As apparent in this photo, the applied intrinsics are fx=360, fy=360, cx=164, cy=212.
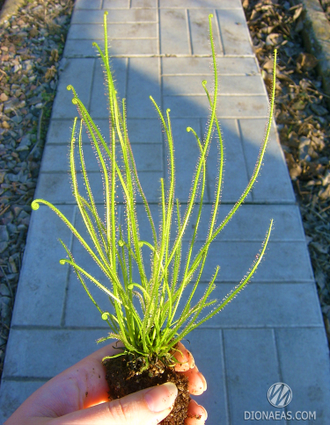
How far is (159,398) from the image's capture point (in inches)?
35.9

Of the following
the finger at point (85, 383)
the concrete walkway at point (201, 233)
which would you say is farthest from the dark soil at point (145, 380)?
the concrete walkway at point (201, 233)

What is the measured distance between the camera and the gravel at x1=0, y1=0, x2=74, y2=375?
191 cm

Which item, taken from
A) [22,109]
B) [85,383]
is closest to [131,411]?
[85,383]

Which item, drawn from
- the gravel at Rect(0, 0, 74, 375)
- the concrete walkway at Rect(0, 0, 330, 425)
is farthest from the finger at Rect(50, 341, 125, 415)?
the gravel at Rect(0, 0, 74, 375)

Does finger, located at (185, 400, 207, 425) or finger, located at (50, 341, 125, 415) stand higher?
finger, located at (50, 341, 125, 415)

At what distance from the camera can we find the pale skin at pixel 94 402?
878 millimetres

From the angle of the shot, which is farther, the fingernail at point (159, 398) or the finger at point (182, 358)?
the finger at point (182, 358)

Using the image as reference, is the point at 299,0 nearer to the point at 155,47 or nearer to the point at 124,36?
the point at 155,47

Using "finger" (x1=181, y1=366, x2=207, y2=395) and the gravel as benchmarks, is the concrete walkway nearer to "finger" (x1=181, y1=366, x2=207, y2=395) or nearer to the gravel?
the gravel

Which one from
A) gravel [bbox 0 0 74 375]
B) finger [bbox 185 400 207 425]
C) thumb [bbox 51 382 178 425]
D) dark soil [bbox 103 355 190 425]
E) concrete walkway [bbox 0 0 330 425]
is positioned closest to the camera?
thumb [bbox 51 382 178 425]

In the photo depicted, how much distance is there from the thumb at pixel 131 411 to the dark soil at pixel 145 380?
0.10 meters

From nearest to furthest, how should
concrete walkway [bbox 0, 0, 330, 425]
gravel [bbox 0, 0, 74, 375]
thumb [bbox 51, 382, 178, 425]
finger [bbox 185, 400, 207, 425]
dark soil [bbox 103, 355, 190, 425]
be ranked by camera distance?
thumb [bbox 51, 382, 178, 425], dark soil [bbox 103, 355, 190, 425], finger [bbox 185, 400, 207, 425], concrete walkway [bbox 0, 0, 330, 425], gravel [bbox 0, 0, 74, 375]

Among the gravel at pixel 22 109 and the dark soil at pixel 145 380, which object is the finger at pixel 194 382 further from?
the gravel at pixel 22 109

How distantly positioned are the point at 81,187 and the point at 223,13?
201 centimetres
